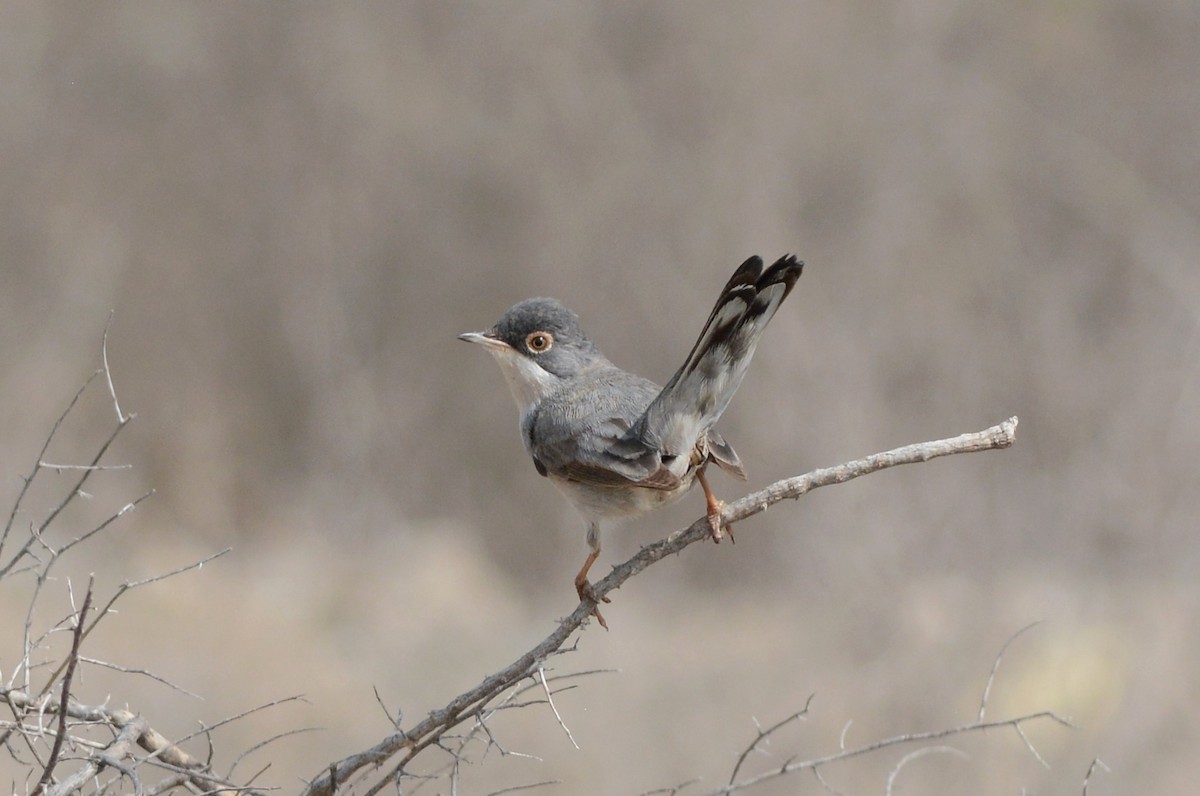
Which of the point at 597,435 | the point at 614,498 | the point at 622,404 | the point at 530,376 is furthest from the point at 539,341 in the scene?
the point at 614,498

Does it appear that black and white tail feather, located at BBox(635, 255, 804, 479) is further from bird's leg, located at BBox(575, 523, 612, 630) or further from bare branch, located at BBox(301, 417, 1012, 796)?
bare branch, located at BBox(301, 417, 1012, 796)

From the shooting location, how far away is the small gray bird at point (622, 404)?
4211mm

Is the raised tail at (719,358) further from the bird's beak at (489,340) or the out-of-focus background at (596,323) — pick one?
the out-of-focus background at (596,323)

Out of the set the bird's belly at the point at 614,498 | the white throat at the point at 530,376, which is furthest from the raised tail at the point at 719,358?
the white throat at the point at 530,376

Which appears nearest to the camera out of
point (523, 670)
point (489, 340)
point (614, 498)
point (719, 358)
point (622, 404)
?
point (523, 670)

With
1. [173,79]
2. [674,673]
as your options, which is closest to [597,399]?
[674,673]

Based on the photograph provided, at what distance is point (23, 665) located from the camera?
3.30 metres

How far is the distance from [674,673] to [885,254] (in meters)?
6.01

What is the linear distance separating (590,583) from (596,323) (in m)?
10.5

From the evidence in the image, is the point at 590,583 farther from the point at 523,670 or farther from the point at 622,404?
the point at 523,670

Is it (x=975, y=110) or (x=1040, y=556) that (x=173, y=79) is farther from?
(x=1040, y=556)

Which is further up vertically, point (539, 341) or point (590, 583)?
point (539, 341)

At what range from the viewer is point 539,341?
5.77m

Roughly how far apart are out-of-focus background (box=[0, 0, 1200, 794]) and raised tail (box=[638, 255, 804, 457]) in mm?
8050
